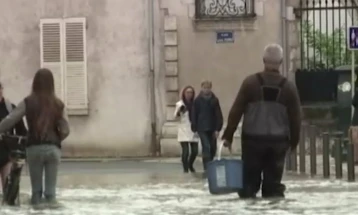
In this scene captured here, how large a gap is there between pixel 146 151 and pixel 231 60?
2803 millimetres

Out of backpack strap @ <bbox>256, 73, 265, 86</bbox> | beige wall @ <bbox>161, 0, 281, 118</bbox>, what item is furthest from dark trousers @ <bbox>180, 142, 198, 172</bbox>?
backpack strap @ <bbox>256, 73, 265, 86</bbox>

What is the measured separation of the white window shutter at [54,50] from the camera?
90.3ft

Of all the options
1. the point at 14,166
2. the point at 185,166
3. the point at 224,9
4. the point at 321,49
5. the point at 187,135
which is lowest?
the point at 185,166

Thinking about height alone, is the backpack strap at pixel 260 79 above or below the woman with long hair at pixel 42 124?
above

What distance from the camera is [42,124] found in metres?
13.4

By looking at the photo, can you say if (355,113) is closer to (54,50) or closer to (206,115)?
(206,115)

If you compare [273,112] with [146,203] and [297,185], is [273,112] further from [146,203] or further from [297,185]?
[297,185]

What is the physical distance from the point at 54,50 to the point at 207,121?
7193 mm

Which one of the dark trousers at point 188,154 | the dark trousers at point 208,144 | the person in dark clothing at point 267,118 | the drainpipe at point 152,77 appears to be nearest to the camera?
the person in dark clothing at point 267,118

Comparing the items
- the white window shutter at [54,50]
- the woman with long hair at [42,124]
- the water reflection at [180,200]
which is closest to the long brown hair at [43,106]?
the woman with long hair at [42,124]

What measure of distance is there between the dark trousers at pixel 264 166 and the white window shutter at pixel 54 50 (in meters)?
14.4

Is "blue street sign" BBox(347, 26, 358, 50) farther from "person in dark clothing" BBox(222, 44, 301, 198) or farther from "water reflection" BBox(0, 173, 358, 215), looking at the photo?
"person in dark clothing" BBox(222, 44, 301, 198)

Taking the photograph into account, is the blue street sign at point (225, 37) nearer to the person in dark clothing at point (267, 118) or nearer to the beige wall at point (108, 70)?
the beige wall at point (108, 70)

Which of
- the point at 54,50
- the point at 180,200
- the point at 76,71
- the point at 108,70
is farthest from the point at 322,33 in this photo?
the point at 180,200
